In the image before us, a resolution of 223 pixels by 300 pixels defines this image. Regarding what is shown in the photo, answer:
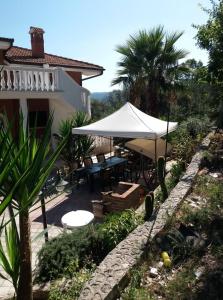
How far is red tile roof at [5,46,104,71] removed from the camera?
61.4ft

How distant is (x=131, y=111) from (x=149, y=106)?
7.62m

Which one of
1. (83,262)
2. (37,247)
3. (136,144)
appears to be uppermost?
(136,144)

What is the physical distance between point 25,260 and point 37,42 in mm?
20048

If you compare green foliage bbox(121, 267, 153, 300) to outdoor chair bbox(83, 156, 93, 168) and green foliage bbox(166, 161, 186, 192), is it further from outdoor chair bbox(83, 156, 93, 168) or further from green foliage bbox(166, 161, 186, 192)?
outdoor chair bbox(83, 156, 93, 168)

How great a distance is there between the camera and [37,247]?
21.0 feet

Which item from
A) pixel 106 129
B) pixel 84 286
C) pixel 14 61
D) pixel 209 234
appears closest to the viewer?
pixel 84 286

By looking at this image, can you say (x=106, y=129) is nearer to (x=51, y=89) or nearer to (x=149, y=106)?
(x=51, y=89)

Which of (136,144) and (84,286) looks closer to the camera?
(84,286)

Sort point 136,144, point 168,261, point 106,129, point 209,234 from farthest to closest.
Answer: point 136,144 < point 106,129 < point 209,234 < point 168,261

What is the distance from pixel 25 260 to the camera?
331 cm

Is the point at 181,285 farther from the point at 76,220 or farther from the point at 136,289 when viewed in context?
the point at 76,220

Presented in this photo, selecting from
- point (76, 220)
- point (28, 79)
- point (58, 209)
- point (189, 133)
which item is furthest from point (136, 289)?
point (28, 79)

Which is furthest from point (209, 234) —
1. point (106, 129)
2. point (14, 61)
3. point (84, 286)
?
point (14, 61)

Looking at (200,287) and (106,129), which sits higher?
(106,129)
